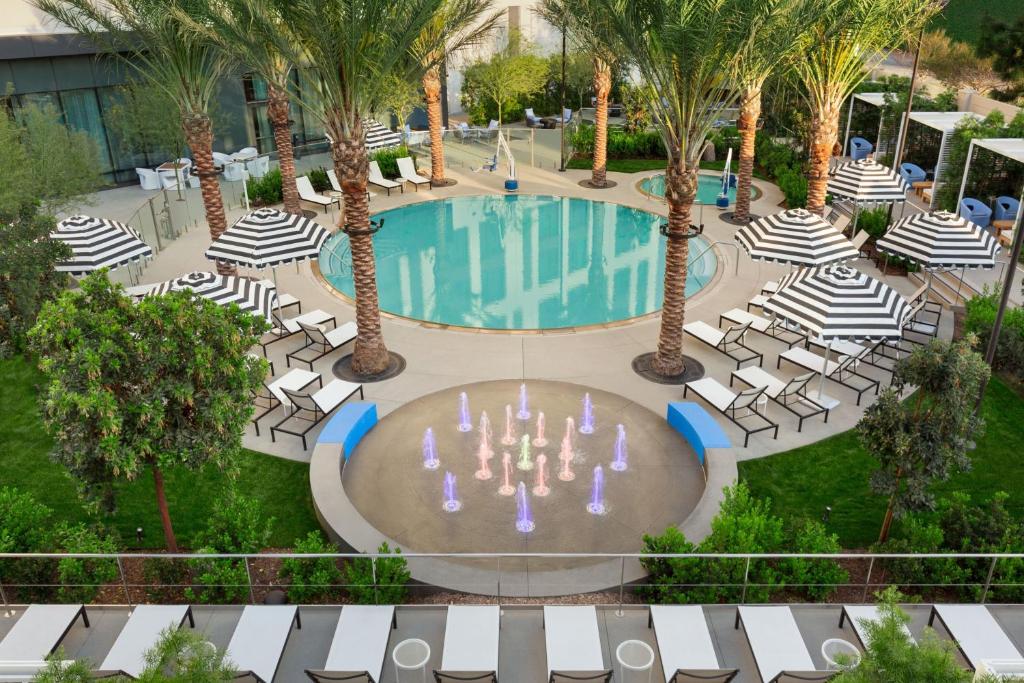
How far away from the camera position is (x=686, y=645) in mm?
9641

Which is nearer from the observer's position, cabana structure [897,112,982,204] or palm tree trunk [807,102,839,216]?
palm tree trunk [807,102,839,216]

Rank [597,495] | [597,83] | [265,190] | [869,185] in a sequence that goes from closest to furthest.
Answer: [597,495], [869,185], [265,190], [597,83]

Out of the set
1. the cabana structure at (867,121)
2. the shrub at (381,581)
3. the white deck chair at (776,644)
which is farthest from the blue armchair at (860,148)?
the shrub at (381,581)

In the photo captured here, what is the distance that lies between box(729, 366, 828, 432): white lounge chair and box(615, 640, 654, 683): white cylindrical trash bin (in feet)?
22.7

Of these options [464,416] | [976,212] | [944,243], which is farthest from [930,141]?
[464,416]

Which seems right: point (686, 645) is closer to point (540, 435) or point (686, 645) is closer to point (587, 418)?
point (540, 435)

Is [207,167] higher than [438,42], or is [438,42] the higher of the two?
[438,42]

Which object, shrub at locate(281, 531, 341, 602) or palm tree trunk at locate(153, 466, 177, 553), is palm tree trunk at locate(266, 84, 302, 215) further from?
shrub at locate(281, 531, 341, 602)

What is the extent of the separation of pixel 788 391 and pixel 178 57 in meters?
15.9

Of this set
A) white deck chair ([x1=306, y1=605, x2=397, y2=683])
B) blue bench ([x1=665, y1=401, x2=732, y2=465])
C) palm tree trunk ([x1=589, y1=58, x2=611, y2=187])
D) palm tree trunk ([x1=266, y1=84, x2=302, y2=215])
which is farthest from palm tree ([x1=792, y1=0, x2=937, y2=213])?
palm tree trunk ([x1=266, y1=84, x2=302, y2=215])

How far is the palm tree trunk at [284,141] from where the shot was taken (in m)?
25.2

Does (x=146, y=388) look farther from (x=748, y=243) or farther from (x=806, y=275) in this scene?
Result: (x=748, y=243)

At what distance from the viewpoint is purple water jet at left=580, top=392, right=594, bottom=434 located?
1498 centimetres

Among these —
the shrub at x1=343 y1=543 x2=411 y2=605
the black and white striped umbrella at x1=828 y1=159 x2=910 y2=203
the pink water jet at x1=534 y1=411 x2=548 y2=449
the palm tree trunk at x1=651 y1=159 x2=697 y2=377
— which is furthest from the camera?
the black and white striped umbrella at x1=828 y1=159 x2=910 y2=203
